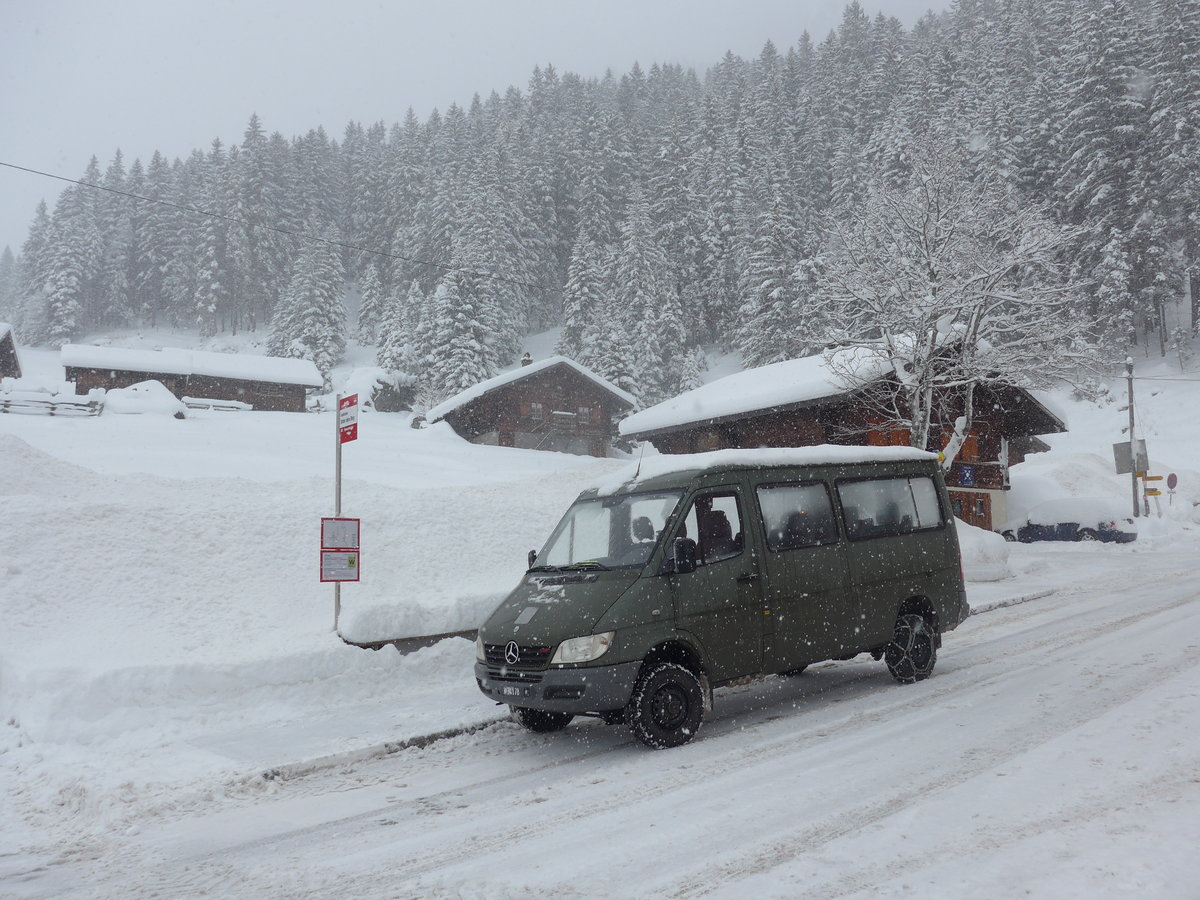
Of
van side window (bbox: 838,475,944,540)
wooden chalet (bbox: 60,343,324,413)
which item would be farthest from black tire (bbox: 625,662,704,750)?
wooden chalet (bbox: 60,343,324,413)

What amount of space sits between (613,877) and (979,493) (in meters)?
29.6

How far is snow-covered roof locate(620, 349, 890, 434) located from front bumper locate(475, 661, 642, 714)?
1711 cm

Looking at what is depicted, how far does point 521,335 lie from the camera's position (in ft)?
242

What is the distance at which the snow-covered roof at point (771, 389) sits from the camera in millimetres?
22641

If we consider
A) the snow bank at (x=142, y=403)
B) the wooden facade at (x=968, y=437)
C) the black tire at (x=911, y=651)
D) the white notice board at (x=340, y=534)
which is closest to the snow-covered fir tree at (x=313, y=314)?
the snow bank at (x=142, y=403)

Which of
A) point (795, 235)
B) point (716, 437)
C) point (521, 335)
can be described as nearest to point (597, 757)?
point (716, 437)

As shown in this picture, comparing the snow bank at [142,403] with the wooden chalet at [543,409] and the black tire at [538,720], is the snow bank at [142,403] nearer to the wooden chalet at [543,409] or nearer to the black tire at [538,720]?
the wooden chalet at [543,409]

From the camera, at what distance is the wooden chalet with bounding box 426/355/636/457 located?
44.0 meters

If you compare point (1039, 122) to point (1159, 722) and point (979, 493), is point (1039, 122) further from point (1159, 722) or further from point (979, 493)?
point (1159, 722)

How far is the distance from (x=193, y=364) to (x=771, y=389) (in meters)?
38.6

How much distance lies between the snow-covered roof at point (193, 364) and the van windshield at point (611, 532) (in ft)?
158

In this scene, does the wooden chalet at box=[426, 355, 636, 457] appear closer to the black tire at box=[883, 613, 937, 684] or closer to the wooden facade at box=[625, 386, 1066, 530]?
the wooden facade at box=[625, 386, 1066, 530]

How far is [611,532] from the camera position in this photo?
24.0 ft

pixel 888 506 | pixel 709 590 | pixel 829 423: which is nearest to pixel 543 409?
pixel 829 423
